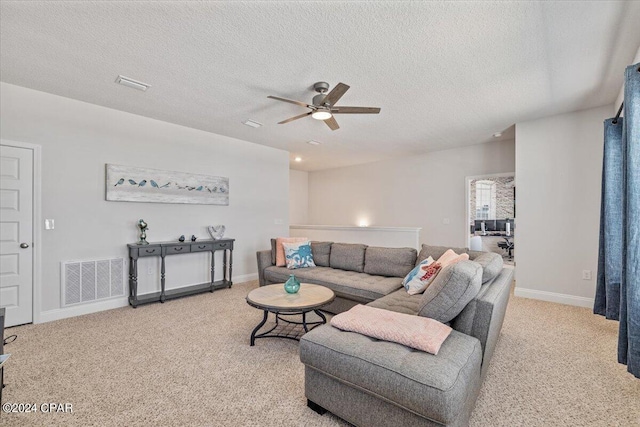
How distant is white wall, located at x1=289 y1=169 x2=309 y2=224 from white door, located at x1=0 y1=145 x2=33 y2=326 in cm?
568

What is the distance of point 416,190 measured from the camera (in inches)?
255

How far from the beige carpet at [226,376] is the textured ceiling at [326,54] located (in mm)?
2628

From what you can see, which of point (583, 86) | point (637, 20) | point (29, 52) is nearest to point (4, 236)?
point (29, 52)

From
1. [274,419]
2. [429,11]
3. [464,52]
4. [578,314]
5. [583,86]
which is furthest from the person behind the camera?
[578,314]

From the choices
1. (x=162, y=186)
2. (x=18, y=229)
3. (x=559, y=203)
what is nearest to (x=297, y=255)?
(x=162, y=186)

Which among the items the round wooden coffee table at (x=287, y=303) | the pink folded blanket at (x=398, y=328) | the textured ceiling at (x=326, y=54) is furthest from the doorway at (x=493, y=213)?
the pink folded blanket at (x=398, y=328)

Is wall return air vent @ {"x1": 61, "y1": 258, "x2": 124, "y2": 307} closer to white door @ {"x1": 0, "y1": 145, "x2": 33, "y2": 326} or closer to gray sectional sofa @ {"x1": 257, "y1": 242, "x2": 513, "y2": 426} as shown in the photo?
white door @ {"x1": 0, "y1": 145, "x2": 33, "y2": 326}

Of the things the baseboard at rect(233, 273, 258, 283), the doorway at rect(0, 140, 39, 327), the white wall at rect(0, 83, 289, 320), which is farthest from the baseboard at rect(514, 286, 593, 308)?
the doorway at rect(0, 140, 39, 327)

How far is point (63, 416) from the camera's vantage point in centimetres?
174

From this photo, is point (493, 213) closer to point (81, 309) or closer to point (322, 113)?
point (322, 113)

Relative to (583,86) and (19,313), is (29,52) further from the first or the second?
(583,86)

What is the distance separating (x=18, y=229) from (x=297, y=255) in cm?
325

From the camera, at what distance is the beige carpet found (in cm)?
173

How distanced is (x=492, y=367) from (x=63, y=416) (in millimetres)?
3022
